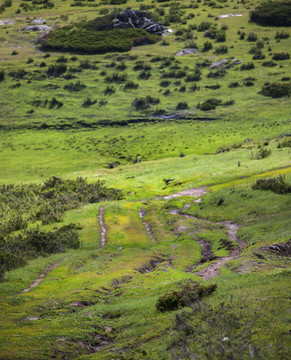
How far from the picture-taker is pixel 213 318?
13.0 meters

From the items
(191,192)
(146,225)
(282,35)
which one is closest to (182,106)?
(282,35)

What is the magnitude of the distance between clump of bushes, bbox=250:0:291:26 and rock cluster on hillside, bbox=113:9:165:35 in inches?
1597

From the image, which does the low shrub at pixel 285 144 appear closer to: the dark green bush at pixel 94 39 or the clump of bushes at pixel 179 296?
the clump of bushes at pixel 179 296

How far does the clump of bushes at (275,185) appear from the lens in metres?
42.7

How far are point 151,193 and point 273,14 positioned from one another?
137146 millimetres

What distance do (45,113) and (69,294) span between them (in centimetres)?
10308

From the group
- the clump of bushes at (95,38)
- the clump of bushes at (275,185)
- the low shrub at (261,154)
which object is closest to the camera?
the clump of bushes at (275,185)

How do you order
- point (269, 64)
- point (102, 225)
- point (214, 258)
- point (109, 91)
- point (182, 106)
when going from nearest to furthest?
point (214, 258) → point (102, 225) → point (182, 106) → point (109, 91) → point (269, 64)

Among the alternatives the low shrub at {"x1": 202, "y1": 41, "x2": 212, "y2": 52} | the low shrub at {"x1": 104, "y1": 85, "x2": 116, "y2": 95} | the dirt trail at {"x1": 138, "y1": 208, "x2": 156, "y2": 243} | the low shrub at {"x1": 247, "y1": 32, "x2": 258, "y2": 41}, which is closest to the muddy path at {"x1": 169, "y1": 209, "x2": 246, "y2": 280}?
the dirt trail at {"x1": 138, "y1": 208, "x2": 156, "y2": 243}

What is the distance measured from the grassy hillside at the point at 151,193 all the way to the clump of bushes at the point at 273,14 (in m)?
0.84

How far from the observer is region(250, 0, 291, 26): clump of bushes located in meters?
160

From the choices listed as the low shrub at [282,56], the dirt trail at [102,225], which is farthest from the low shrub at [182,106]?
the dirt trail at [102,225]

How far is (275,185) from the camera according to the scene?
4375 centimetres

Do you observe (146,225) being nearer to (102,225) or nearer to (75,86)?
(102,225)
